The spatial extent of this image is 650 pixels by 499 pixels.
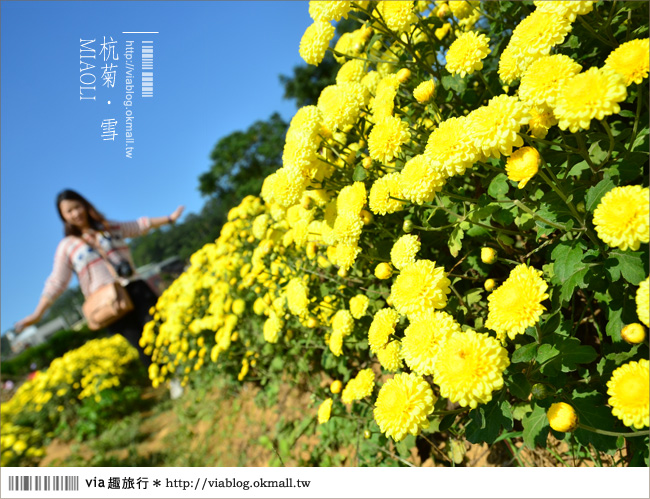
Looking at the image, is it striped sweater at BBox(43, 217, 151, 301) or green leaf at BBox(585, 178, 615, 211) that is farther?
striped sweater at BBox(43, 217, 151, 301)

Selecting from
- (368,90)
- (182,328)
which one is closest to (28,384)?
(182,328)

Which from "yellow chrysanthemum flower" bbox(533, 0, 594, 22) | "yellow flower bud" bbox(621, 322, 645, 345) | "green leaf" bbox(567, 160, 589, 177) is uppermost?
"yellow chrysanthemum flower" bbox(533, 0, 594, 22)


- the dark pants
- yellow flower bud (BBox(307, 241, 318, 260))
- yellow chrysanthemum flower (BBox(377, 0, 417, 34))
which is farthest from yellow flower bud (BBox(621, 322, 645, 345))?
the dark pants

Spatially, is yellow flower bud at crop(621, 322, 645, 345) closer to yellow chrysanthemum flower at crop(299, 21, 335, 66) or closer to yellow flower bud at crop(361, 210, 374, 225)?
yellow flower bud at crop(361, 210, 374, 225)

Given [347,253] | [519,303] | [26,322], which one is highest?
[347,253]

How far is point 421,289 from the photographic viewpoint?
115 cm

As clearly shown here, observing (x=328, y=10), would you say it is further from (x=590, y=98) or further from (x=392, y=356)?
(x=392, y=356)

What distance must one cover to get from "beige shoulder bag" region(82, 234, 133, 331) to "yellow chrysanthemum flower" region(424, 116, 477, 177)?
11.8ft

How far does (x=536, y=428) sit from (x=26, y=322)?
3.63 metres

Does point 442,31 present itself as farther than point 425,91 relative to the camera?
Result: Yes

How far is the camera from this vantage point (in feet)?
13.2

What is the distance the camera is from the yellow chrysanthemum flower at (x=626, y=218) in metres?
0.83

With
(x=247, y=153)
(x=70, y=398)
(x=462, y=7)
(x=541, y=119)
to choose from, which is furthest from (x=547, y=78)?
(x=247, y=153)

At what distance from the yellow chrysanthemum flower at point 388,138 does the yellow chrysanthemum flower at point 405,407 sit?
69 cm
